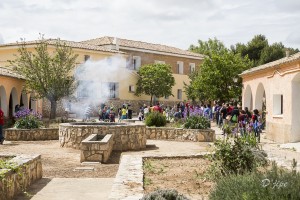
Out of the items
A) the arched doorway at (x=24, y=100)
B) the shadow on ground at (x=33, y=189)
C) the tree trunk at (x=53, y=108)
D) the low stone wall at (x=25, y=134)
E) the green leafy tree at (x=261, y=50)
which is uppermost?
the green leafy tree at (x=261, y=50)

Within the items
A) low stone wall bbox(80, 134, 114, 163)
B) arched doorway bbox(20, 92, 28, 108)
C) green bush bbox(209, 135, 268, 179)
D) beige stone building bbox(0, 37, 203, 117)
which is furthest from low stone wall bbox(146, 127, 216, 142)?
arched doorway bbox(20, 92, 28, 108)

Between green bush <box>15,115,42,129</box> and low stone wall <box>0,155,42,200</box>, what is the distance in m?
9.13

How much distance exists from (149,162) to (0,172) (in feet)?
13.6

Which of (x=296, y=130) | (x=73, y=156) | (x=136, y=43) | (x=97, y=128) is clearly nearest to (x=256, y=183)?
(x=73, y=156)

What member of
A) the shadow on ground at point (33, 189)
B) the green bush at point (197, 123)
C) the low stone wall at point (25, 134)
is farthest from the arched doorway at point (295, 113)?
the shadow on ground at point (33, 189)

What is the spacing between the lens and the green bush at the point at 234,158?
25.5 ft

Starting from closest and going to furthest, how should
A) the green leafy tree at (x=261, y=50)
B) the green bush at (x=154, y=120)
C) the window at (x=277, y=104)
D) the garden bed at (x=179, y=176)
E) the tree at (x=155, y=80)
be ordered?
the garden bed at (x=179, y=176) < the window at (x=277, y=104) < the green bush at (x=154, y=120) < the tree at (x=155, y=80) < the green leafy tree at (x=261, y=50)

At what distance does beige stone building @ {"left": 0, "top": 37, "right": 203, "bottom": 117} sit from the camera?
35.2m

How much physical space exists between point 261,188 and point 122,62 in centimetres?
3603

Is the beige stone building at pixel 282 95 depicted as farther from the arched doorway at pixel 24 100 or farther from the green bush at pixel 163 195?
the arched doorway at pixel 24 100

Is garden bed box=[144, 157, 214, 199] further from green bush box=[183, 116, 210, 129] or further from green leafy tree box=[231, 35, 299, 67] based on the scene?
green leafy tree box=[231, 35, 299, 67]

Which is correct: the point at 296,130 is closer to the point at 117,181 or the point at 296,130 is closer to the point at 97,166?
the point at 97,166

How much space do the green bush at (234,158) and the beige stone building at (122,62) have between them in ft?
74.3

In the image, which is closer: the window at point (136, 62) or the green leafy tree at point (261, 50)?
the window at point (136, 62)
